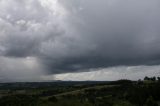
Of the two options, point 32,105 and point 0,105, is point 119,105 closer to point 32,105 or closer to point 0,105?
point 32,105

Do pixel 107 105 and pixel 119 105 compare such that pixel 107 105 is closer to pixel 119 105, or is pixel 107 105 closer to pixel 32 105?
pixel 119 105

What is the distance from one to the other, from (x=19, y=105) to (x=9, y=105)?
18.8 feet

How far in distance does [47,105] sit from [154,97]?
99.3m

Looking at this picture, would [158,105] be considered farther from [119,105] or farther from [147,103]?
[119,105]

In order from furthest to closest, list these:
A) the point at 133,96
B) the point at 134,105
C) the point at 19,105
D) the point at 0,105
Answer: the point at 133,96 < the point at 134,105 < the point at 0,105 < the point at 19,105

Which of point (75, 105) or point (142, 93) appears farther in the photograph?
point (142, 93)

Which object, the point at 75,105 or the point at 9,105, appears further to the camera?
the point at 9,105

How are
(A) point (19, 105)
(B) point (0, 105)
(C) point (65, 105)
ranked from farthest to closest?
(B) point (0, 105), (A) point (19, 105), (C) point (65, 105)

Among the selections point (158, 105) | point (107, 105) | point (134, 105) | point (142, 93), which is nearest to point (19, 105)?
point (107, 105)

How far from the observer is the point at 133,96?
19288 centimetres

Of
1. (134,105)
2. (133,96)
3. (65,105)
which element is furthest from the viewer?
(133,96)

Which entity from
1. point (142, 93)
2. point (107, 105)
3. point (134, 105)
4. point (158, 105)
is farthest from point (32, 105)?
point (142, 93)

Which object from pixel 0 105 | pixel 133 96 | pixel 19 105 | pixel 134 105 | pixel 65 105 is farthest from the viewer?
pixel 133 96

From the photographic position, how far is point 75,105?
113 meters
